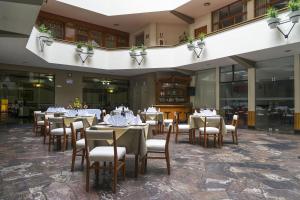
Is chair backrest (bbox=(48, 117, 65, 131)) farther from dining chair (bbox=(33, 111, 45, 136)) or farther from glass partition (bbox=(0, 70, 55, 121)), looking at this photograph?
glass partition (bbox=(0, 70, 55, 121))

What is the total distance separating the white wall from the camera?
789cm

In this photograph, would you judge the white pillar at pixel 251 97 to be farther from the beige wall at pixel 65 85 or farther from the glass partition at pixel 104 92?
the beige wall at pixel 65 85

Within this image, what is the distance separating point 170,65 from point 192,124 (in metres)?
6.08

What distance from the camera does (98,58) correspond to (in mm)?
12750

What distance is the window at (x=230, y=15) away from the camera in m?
11.2

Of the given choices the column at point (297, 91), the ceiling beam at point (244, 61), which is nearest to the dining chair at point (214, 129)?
the ceiling beam at point (244, 61)

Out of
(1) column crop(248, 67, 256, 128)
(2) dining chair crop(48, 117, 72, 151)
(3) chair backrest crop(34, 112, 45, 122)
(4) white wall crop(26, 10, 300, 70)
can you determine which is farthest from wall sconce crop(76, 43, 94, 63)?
(1) column crop(248, 67, 256, 128)

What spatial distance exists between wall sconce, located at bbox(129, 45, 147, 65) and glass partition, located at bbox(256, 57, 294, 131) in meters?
5.51

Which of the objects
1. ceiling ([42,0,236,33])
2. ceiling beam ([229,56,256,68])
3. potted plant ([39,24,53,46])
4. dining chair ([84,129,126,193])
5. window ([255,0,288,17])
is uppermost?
ceiling ([42,0,236,33])

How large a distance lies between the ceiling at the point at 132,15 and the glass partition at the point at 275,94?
396 cm

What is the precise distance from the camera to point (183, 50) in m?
11.6

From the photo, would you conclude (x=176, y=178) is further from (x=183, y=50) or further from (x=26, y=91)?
(x=26, y=91)

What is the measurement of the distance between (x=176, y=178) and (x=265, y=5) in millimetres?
9414

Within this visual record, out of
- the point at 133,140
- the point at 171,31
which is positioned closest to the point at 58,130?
the point at 133,140
